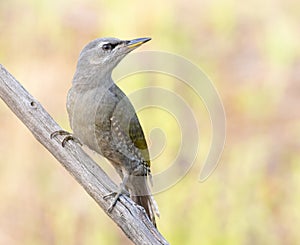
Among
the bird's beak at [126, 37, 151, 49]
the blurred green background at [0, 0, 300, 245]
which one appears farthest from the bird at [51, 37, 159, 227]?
the blurred green background at [0, 0, 300, 245]

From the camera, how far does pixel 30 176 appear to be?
14.5ft

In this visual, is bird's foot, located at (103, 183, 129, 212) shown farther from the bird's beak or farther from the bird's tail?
the bird's beak

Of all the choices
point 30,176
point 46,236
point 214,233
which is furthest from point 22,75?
point 214,233

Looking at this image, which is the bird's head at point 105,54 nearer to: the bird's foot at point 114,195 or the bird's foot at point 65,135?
the bird's foot at point 65,135

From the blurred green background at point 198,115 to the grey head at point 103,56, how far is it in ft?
4.03

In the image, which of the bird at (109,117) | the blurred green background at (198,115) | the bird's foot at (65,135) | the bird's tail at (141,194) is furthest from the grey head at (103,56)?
the blurred green background at (198,115)

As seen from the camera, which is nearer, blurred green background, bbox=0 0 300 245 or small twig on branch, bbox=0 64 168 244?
small twig on branch, bbox=0 64 168 244

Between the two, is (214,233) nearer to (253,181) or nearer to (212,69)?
(253,181)

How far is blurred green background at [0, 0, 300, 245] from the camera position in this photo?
4.23 metres

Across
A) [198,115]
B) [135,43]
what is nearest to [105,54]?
[135,43]

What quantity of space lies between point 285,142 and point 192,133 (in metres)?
0.64

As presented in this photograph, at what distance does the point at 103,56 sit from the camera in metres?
2.96

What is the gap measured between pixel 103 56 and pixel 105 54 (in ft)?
0.04

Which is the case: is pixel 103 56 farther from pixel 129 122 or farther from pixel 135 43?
pixel 129 122
